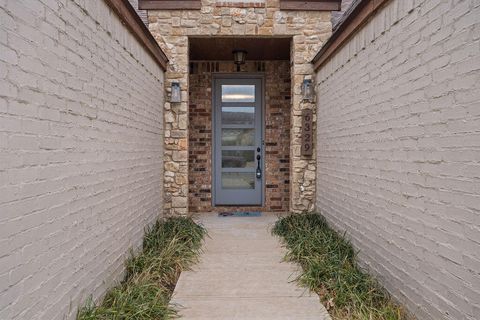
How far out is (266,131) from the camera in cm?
629

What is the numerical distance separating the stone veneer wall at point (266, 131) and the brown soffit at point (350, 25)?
1463 millimetres

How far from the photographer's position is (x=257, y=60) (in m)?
6.31

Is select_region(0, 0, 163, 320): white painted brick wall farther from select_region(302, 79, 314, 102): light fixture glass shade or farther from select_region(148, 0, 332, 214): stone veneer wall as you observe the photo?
select_region(302, 79, 314, 102): light fixture glass shade

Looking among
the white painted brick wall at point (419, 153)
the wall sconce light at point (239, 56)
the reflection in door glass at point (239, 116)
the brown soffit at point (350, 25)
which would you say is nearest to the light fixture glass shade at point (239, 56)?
the wall sconce light at point (239, 56)

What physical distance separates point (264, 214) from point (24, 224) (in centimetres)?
466

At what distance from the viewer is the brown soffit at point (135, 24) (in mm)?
2996

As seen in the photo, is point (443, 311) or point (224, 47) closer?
point (443, 311)

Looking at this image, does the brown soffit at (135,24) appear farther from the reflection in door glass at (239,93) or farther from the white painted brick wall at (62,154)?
the reflection in door glass at (239,93)

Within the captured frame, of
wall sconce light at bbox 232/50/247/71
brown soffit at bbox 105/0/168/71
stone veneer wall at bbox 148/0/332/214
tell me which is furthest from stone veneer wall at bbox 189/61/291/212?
brown soffit at bbox 105/0/168/71

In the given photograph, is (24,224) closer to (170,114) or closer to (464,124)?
(464,124)

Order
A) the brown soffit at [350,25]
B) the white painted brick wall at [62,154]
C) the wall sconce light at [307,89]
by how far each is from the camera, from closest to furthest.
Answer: the white painted brick wall at [62,154] → the brown soffit at [350,25] → the wall sconce light at [307,89]

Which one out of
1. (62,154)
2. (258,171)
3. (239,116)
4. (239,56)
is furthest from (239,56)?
(62,154)

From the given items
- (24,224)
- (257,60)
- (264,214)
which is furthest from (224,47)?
(24,224)

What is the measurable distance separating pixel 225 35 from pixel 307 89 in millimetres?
1339
